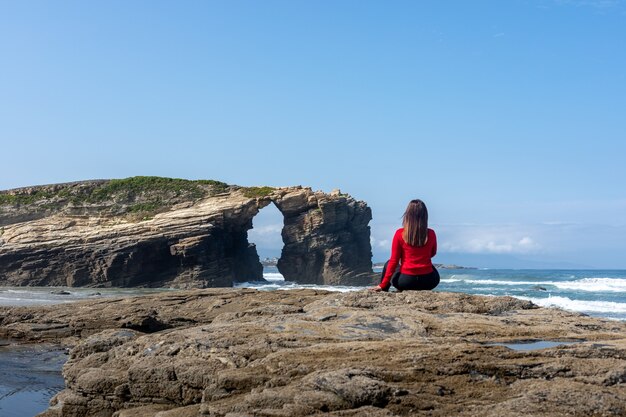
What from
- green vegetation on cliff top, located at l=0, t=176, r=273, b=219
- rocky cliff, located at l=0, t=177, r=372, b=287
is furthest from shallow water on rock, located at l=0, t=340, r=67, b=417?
green vegetation on cliff top, located at l=0, t=176, r=273, b=219

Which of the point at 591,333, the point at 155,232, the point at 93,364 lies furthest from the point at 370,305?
the point at 155,232

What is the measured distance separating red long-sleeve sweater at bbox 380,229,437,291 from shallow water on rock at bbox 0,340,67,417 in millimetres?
4966

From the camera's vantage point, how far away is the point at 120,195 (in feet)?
184

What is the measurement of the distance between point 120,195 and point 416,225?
49476mm

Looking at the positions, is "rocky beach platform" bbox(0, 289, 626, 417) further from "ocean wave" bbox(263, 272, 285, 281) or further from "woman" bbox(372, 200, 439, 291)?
"ocean wave" bbox(263, 272, 285, 281)

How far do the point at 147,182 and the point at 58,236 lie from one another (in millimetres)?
9854

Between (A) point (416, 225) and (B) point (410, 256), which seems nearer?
(A) point (416, 225)

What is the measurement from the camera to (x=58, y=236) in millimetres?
50188

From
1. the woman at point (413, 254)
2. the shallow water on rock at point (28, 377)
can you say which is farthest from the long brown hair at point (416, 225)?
the shallow water on rock at point (28, 377)

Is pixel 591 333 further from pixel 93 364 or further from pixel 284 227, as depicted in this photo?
pixel 284 227

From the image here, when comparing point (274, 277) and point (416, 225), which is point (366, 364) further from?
point (274, 277)

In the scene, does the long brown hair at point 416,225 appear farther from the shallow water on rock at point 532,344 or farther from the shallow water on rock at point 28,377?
the shallow water on rock at point 28,377

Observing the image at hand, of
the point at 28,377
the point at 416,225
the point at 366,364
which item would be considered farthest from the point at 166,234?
the point at 366,364

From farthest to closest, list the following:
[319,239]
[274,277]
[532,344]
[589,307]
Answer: [274,277] → [319,239] → [589,307] → [532,344]
